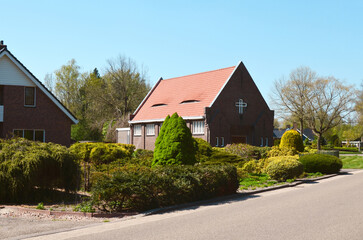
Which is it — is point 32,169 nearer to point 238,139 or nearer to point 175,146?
point 175,146

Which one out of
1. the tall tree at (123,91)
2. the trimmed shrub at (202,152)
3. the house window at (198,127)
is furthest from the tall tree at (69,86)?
the trimmed shrub at (202,152)

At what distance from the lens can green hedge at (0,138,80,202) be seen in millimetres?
12219

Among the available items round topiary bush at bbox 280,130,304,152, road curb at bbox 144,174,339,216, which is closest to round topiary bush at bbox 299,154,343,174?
road curb at bbox 144,174,339,216

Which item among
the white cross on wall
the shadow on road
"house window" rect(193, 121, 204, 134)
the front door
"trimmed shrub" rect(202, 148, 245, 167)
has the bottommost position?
the shadow on road

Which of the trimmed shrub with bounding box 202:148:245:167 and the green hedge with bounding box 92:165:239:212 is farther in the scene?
the trimmed shrub with bounding box 202:148:245:167

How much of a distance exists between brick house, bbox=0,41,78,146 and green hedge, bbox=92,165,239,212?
15498mm

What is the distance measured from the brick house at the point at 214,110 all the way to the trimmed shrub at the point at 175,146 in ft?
69.5

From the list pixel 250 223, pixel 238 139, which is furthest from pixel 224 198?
pixel 238 139

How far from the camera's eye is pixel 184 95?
43.7m

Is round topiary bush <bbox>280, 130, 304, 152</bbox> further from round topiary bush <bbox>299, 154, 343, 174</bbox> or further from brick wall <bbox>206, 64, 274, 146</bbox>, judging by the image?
round topiary bush <bbox>299, 154, 343, 174</bbox>

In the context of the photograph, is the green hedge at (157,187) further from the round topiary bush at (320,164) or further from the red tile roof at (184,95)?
the red tile roof at (184,95)

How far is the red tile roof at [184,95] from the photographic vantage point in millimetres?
40812

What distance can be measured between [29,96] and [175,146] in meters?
14.0

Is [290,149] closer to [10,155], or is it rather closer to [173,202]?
[173,202]
